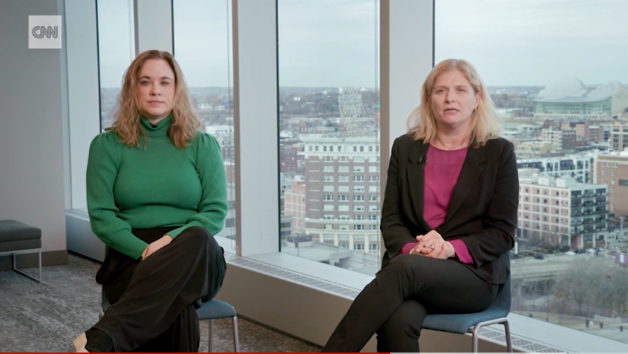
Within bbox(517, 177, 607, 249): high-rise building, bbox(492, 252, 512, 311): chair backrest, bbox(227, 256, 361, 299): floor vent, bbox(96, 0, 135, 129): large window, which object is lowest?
bbox(227, 256, 361, 299): floor vent

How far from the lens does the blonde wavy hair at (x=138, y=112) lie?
3.55 meters

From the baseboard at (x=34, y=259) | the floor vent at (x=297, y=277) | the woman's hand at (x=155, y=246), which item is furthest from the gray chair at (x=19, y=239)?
the woman's hand at (x=155, y=246)

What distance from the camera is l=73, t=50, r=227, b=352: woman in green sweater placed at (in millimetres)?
3119

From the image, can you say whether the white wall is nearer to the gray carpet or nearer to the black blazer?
the gray carpet

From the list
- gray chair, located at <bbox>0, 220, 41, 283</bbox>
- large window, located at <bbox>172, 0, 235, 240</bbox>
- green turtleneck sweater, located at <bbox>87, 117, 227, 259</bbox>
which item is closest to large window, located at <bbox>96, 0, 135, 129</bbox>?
large window, located at <bbox>172, 0, 235, 240</bbox>

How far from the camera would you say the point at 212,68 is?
231 inches

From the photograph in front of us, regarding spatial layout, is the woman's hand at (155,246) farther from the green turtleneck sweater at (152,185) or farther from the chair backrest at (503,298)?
the chair backrest at (503,298)

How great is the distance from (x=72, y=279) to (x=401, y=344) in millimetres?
4041

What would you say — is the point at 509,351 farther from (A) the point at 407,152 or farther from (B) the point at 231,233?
(B) the point at 231,233

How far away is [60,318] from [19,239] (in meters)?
1.39

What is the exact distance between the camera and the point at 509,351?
3082 mm

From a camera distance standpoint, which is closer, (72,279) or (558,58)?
(558,58)

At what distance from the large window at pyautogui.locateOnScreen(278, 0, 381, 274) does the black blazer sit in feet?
3.67

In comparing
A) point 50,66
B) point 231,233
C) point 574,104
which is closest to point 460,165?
point 574,104
